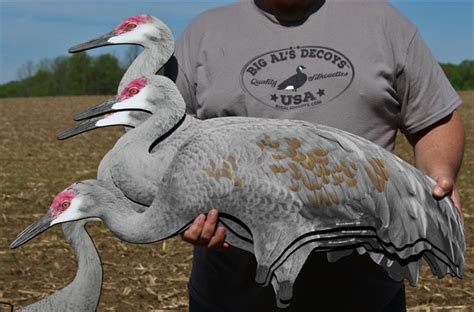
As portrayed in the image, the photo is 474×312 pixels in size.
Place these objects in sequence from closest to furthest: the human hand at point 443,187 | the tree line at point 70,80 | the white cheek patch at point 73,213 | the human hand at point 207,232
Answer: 1. the white cheek patch at point 73,213
2. the human hand at point 207,232
3. the human hand at point 443,187
4. the tree line at point 70,80

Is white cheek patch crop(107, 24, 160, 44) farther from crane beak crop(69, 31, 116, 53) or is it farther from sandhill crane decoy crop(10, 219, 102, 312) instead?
sandhill crane decoy crop(10, 219, 102, 312)

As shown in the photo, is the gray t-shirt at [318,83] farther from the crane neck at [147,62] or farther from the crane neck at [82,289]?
the crane neck at [82,289]

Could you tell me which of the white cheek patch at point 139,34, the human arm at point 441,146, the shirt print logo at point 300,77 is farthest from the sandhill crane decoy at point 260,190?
the human arm at point 441,146

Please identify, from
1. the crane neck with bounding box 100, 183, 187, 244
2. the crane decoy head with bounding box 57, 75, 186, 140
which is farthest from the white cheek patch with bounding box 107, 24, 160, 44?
the crane neck with bounding box 100, 183, 187, 244

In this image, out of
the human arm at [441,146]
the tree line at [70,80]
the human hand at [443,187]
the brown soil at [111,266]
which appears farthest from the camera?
the tree line at [70,80]

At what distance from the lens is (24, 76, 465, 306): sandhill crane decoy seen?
239 centimetres

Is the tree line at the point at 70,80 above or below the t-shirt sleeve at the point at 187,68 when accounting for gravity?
below

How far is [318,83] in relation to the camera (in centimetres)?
301

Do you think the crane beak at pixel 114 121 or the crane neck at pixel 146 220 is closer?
the crane neck at pixel 146 220

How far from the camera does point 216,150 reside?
95.7 inches

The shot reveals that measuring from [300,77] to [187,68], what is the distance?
1.58 ft

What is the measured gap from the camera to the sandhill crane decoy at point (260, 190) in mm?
2389

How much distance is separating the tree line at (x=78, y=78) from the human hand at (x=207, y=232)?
43127 mm

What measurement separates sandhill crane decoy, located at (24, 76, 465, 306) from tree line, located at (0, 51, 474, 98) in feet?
142
